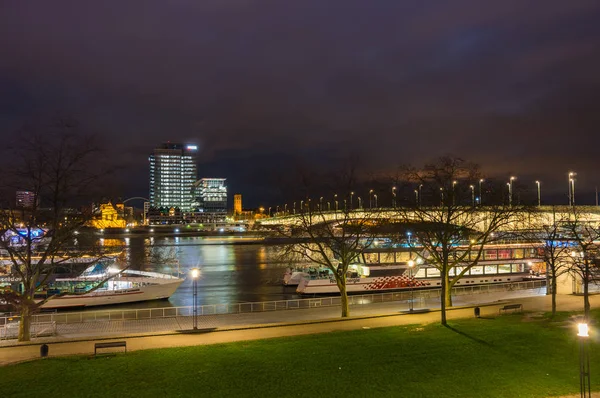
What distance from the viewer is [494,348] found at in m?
16.0

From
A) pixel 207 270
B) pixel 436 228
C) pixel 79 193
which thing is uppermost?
pixel 79 193

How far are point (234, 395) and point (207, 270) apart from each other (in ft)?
191

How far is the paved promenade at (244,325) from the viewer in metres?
16.8

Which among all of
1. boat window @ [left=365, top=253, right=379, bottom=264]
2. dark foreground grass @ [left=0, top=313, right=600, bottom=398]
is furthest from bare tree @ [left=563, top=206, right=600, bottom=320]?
boat window @ [left=365, top=253, right=379, bottom=264]

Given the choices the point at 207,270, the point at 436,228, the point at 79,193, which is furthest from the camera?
the point at 207,270

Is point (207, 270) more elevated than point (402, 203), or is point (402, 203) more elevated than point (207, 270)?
point (402, 203)

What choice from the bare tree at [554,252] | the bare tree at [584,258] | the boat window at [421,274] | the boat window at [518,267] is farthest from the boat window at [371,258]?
the bare tree at [584,258]

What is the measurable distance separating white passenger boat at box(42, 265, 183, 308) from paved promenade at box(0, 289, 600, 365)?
1699 centimetres

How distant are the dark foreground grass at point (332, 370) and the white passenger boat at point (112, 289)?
Answer: 1021 inches

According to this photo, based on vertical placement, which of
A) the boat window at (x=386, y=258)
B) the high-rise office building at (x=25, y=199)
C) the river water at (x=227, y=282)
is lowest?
the river water at (x=227, y=282)

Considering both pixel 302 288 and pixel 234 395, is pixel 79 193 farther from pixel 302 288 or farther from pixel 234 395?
pixel 302 288

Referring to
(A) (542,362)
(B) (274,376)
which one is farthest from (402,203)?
(B) (274,376)

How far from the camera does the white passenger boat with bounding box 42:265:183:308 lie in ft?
127

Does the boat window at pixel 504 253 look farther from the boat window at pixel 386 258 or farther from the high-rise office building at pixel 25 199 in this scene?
the high-rise office building at pixel 25 199
